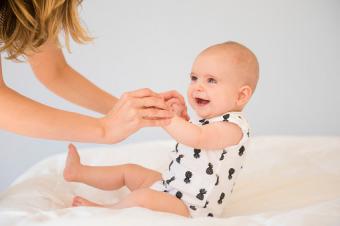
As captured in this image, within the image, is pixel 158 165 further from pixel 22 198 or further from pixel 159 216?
pixel 159 216

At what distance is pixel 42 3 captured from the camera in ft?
3.92

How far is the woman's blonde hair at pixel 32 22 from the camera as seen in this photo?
3.91 feet

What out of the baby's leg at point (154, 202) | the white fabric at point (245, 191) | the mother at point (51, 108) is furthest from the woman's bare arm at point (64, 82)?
the baby's leg at point (154, 202)

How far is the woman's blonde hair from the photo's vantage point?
119 cm

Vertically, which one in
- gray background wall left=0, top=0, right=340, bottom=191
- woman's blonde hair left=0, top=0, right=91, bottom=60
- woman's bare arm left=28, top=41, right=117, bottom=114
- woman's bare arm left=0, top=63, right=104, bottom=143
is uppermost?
gray background wall left=0, top=0, right=340, bottom=191

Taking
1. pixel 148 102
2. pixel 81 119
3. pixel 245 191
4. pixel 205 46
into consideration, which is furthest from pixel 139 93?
pixel 205 46

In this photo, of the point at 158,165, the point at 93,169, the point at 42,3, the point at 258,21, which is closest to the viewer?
the point at 42,3

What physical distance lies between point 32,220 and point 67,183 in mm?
373

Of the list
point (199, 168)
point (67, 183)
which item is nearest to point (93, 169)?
point (67, 183)

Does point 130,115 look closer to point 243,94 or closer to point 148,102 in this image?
point 148,102

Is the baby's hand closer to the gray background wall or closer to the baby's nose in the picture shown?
the baby's nose

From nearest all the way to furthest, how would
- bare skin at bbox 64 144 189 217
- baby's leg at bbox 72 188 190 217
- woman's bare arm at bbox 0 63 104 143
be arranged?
1. woman's bare arm at bbox 0 63 104 143
2. baby's leg at bbox 72 188 190 217
3. bare skin at bbox 64 144 189 217

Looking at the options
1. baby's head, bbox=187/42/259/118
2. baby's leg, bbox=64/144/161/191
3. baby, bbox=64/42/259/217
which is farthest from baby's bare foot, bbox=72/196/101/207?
baby's head, bbox=187/42/259/118

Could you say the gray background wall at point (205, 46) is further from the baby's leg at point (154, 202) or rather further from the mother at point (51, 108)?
the baby's leg at point (154, 202)
